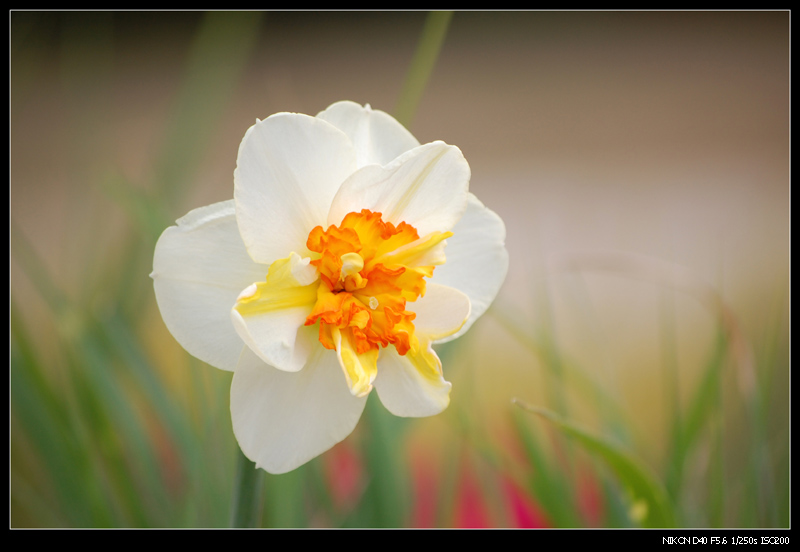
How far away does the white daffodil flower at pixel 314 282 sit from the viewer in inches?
9.7

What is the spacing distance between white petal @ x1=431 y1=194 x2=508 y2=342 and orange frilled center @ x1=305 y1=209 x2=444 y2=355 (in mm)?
47

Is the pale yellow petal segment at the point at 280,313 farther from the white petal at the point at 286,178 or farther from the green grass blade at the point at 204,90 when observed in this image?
the green grass blade at the point at 204,90

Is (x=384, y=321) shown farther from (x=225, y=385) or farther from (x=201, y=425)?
(x=201, y=425)

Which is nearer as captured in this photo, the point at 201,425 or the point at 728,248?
the point at 201,425

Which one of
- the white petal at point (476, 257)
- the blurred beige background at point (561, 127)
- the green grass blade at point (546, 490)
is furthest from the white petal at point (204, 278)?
the blurred beige background at point (561, 127)

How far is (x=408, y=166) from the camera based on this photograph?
0.26 meters

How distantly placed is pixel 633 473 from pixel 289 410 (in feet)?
0.69

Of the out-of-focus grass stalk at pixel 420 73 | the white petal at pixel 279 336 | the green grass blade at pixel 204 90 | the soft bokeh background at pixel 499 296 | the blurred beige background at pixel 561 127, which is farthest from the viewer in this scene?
the blurred beige background at pixel 561 127

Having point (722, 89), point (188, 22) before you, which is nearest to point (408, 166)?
point (188, 22)

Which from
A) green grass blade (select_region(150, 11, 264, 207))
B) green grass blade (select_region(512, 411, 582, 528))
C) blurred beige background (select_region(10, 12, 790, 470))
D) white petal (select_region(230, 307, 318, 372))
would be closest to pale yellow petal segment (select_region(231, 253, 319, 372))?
white petal (select_region(230, 307, 318, 372))

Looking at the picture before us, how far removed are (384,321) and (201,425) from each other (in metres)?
0.45

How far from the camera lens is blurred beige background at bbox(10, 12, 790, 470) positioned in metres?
1.21

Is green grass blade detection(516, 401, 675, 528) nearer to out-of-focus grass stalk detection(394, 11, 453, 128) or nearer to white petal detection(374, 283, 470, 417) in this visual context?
white petal detection(374, 283, 470, 417)

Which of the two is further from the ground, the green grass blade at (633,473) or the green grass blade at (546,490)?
the green grass blade at (633,473)
